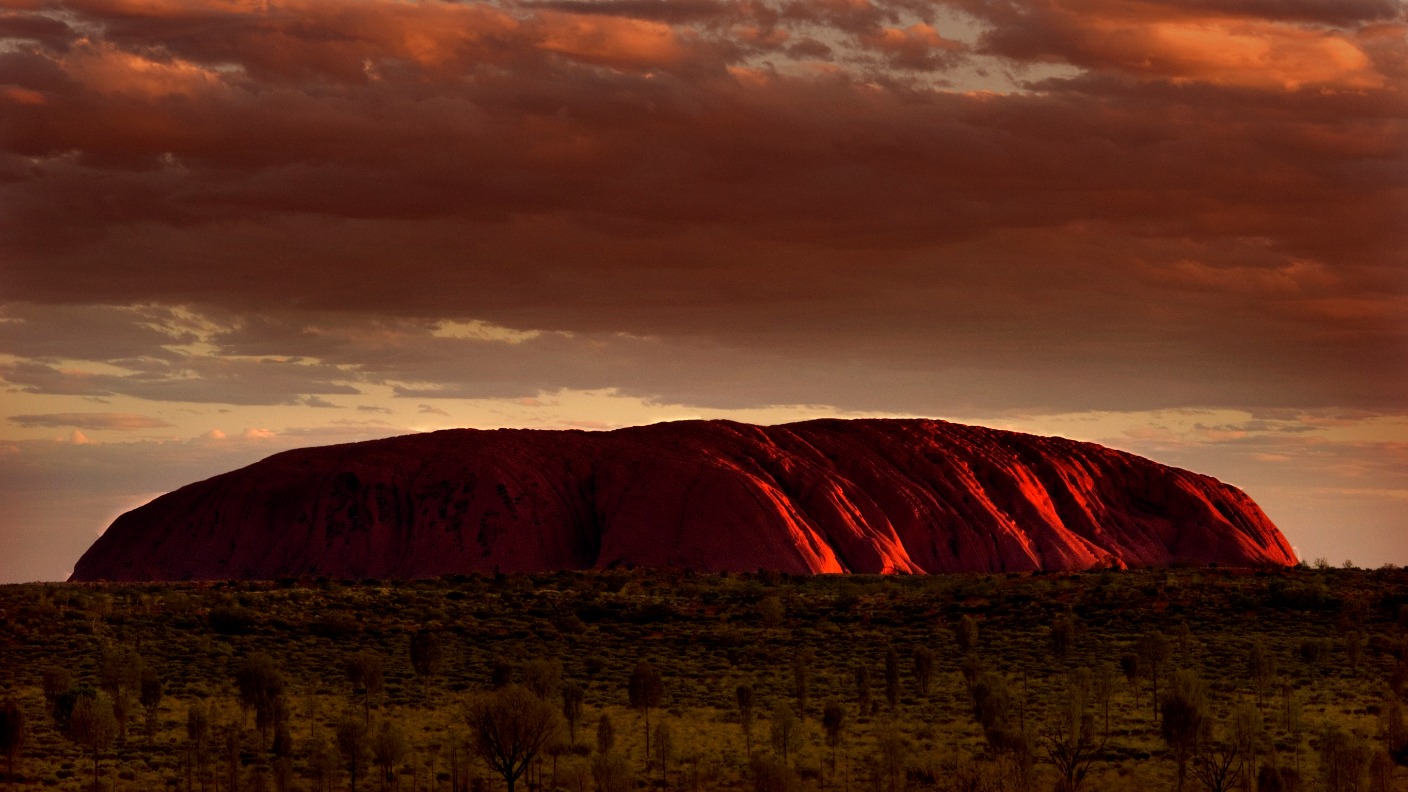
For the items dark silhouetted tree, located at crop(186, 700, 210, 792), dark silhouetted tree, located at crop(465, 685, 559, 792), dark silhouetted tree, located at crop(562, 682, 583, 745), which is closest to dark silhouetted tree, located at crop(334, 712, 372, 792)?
dark silhouetted tree, located at crop(465, 685, 559, 792)

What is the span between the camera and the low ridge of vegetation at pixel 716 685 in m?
48.4

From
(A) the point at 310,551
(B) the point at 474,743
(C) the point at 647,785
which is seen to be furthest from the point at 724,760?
(A) the point at 310,551

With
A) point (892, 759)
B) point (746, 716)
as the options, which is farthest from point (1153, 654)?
point (892, 759)

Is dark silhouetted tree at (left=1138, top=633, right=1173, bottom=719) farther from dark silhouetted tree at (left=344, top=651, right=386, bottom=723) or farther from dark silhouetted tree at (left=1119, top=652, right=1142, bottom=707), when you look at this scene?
dark silhouetted tree at (left=344, top=651, right=386, bottom=723)

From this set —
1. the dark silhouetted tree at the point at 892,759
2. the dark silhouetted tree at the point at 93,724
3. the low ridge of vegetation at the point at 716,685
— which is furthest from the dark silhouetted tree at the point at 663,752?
the dark silhouetted tree at the point at 93,724

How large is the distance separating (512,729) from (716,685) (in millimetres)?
17693

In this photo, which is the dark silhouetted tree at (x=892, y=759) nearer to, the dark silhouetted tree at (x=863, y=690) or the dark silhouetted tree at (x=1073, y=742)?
the dark silhouetted tree at (x=1073, y=742)

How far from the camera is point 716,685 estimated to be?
6297 centimetres

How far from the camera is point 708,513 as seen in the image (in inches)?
4218

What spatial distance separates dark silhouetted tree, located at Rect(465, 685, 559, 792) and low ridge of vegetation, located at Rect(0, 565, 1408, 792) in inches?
3.5

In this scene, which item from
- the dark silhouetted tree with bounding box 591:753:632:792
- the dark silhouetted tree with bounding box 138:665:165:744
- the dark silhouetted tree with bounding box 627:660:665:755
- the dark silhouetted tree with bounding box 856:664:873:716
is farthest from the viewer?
the dark silhouetted tree with bounding box 856:664:873:716

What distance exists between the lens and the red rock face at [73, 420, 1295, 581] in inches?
4232

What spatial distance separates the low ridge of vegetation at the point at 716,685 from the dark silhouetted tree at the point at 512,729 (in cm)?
9

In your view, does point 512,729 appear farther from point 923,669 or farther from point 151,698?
point 923,669
